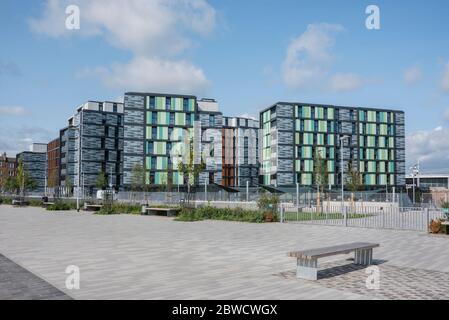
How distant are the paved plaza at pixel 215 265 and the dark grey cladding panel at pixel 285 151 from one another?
76997 mm

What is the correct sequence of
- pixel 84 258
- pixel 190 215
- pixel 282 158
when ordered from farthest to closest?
pixel 282 158
pixel 190 215
pixel 84 258

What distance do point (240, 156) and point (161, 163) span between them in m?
19.6

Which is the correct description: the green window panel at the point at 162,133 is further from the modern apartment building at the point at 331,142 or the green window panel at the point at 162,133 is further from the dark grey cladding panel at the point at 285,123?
the dark grey cladding panel at the point at 285,123

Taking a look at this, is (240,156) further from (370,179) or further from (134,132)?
(370,179)

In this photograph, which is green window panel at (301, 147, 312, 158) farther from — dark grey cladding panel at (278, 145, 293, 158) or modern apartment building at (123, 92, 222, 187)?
modern apartment building at (123, 92, 222, 187)

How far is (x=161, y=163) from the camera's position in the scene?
90.1 meters

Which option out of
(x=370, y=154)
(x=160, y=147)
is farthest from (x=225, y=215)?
(x=370, y=154)

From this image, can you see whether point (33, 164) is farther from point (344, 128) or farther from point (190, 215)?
point (190, 215)

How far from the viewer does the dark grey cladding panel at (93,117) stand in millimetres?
97750

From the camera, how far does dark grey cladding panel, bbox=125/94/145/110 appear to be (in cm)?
8944

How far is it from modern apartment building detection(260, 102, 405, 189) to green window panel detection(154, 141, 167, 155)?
2384 cm

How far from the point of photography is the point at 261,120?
4168 inches
